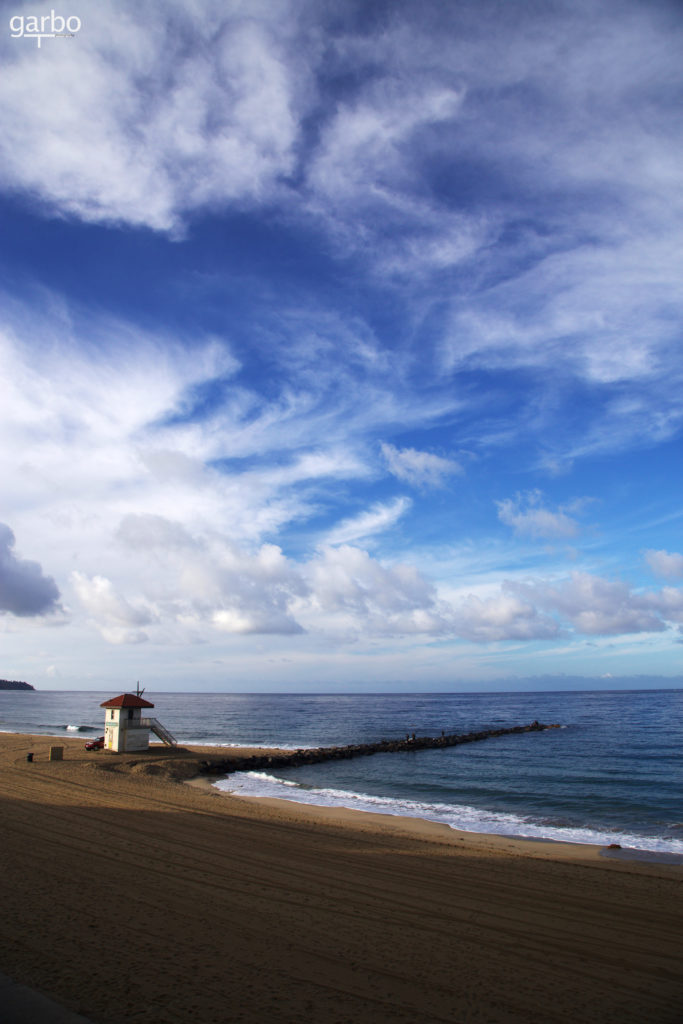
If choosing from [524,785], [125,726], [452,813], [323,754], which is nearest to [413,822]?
[452,813]

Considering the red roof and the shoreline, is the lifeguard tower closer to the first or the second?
the red roof

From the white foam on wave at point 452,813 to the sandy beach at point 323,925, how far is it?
236 cm

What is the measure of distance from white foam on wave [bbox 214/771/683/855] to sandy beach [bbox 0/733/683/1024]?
2.36 m

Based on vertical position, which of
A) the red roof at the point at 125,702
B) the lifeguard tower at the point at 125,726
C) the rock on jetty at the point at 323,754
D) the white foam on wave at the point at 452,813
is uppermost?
the red roof at the point at 125,702

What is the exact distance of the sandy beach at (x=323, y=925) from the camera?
6.70m

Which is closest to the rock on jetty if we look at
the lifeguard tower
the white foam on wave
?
the white foam on wave

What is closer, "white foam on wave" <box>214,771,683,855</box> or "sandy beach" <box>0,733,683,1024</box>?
"sandy beach" <box>0,733,683,1024</box>

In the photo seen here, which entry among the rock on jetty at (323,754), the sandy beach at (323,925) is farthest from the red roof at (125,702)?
the sandy beach at (323,925)

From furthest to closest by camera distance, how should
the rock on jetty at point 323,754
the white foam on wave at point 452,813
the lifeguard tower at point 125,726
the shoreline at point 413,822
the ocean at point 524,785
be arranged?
the lifeguard tower at point 125,726
the rock on jetty at point 323,754
the ocean at point 524,785
the white foam on wave at point 452,813
the shoreline at point 413,822

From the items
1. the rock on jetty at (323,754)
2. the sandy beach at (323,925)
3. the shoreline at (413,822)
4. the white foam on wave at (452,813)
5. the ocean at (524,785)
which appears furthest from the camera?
the rock on jetty at (323,754)

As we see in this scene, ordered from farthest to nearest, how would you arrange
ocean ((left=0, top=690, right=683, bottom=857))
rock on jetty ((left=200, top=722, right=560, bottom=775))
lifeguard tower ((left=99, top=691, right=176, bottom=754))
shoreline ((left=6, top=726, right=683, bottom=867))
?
lifeguard tower ((left=99, top=691, right=176, bottom=754)) < rock on jetty ((left=200, top=722, right=560, bottom=775)) < ocean ((left=0, top=690, right=683, bottom=857)) < shoreline ((left=6, top=726, right=683, bottom=867))

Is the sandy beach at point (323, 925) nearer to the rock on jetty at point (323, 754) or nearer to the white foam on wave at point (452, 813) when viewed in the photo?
the white foam on wave at point (452, 813)

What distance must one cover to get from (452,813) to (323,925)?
48.6 feet

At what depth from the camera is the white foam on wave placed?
58.2ft
